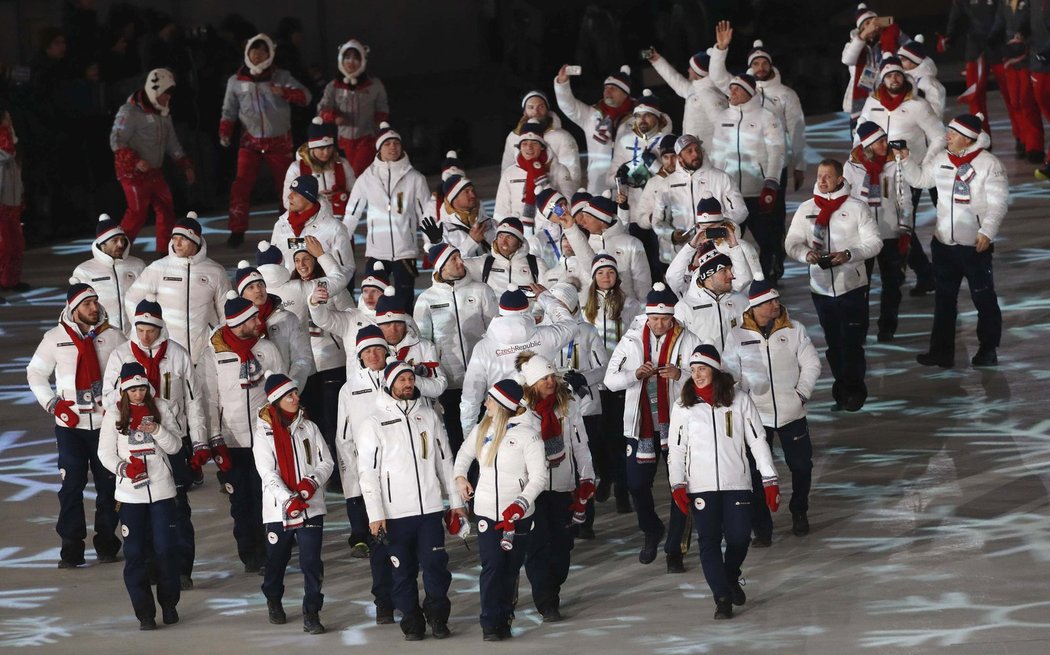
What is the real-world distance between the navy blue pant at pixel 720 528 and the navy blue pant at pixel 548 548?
0.81m

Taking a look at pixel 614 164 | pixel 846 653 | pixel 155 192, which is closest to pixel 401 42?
pixel 155 192

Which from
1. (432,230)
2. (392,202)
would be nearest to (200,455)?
(432,230)

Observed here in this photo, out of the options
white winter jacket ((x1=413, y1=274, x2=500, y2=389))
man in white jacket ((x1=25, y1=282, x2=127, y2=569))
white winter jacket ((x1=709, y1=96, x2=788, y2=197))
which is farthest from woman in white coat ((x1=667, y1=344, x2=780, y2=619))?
white winter jacket ((x1=709, y1=96, x2=788, y2=197))

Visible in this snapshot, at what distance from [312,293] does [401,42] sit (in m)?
14.6

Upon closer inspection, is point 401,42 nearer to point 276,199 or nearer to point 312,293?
point 276,199

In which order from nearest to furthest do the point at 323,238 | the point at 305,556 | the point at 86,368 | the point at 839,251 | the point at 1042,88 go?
the point at 305,556 → the point at 86,368 → the point at 839,251 → the point at 323,238 → the point at 1042,88

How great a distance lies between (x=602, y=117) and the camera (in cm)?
1709

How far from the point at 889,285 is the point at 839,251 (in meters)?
2.25

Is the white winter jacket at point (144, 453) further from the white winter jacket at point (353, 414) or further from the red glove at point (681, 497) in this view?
the red glove at point (681, 497)

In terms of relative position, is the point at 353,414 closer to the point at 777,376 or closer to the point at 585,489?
the point at 585,489

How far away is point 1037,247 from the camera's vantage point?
60.6 ft

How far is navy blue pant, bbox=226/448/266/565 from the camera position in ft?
38.4

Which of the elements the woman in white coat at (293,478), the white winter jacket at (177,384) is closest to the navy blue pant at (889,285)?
the white winter jacket at (177,384)

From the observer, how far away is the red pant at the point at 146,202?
18.7 m
